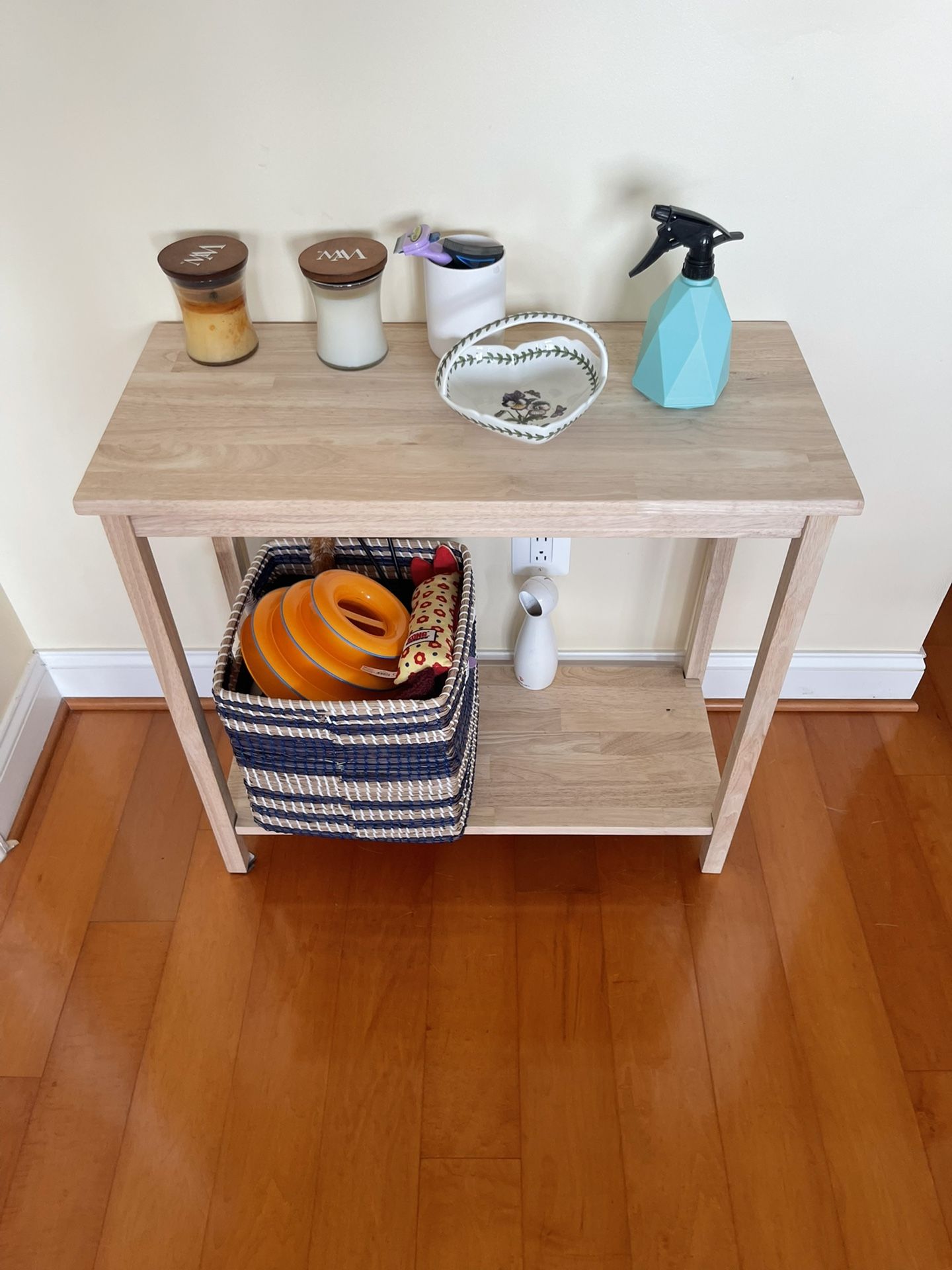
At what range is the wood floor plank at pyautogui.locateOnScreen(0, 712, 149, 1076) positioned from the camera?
1.48 meters

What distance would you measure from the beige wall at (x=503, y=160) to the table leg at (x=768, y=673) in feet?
1.07

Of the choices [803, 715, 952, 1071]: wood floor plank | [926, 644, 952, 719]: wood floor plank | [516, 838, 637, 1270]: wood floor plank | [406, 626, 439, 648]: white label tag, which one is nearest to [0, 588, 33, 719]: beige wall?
[406, 626, 439, 648]: white label tag

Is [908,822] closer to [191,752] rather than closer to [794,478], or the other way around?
[794,478]

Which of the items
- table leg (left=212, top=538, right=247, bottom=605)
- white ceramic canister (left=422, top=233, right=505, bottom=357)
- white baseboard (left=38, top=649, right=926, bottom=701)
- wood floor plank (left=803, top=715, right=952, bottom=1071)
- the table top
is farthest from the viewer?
white baseboard (left=38, top=649, right=926, bottom=701)

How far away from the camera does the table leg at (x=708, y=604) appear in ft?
5.17

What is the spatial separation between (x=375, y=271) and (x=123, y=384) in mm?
482

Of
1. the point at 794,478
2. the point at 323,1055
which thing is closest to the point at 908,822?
the point at 794,478

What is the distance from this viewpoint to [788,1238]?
4.16 feet

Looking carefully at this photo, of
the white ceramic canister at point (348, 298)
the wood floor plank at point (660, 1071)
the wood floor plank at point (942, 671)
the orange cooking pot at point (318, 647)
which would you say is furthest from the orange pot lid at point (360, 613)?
the wood floor plank at point (942, 671)

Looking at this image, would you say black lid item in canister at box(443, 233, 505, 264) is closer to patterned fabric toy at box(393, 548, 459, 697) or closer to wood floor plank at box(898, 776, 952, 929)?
patterned fabric toy at box(393, 548, 459, 697)

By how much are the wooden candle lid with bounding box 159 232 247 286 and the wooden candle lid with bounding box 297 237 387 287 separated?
0.08m

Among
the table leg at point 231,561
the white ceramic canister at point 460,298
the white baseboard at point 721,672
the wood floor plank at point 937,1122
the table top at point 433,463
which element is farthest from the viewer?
the white baseboard at point 721,672

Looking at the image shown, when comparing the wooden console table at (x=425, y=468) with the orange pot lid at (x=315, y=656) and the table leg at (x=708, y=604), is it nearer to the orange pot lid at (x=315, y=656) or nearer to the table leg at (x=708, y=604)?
the orange pot lid at (x=315, y=656)

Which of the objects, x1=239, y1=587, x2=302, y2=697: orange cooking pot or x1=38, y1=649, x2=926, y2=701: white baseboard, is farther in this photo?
x1=38, y1=649, x2=926, y2=701: white baseboard
